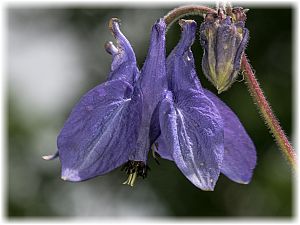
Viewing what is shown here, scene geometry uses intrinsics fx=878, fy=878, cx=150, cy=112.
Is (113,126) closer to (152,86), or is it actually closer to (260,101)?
(152,86)

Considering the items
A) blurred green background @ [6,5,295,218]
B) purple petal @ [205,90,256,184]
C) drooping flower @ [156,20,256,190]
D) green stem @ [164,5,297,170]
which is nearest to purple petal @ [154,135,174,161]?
drooping flower @ [156,20,256,190]

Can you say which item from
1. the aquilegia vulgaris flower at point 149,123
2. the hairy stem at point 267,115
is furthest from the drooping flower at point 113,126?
the hairy stem at point 267,115

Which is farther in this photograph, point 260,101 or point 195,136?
point 260,101

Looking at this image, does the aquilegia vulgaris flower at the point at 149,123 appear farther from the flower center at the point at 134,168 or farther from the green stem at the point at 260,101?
the green stem at the point at 260,101

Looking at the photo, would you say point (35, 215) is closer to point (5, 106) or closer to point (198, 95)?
point (5, 106)

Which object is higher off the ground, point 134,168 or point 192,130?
point 192,130

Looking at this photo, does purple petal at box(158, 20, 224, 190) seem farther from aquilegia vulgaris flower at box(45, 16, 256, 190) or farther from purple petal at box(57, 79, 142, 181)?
purple petal at box(57, 79, 142, 181)

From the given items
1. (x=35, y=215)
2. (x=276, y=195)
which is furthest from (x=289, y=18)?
(x=35, y=215)

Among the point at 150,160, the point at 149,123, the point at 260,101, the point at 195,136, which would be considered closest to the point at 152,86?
the point at 149,123

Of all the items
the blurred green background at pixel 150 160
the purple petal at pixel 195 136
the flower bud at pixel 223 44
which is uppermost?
the flower bud at pixel 223 44
